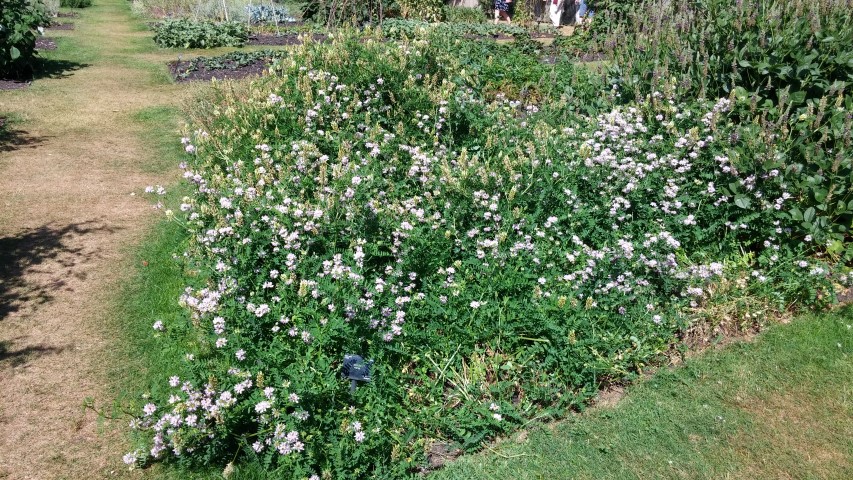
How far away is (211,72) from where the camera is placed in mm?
11195

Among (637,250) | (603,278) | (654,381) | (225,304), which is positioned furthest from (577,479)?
(225,304)

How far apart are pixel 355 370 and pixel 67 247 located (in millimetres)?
3628

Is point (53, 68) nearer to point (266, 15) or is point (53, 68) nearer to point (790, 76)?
point (266, 15)

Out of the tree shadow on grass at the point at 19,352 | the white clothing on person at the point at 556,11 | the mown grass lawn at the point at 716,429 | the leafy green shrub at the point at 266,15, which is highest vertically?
the white clothing on person at the point at 556,11

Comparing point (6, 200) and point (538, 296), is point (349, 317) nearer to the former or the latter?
point (538, 296)

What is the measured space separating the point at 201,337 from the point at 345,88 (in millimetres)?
3039

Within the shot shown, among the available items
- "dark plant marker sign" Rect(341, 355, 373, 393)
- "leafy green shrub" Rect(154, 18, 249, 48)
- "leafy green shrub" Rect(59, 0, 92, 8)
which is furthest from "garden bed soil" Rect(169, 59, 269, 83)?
"leafy green shrub" Rect(59, 0, 92, 8)

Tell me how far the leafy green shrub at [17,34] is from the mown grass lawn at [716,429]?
10.4 meters

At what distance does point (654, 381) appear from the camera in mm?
3836

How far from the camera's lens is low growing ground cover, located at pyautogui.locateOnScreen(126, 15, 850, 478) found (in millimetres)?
3203

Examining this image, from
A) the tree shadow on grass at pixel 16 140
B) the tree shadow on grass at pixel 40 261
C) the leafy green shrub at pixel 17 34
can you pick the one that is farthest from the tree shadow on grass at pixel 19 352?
the leafy green shrub at pixel 17 34

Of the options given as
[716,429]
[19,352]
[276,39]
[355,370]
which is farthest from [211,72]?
[716,429]

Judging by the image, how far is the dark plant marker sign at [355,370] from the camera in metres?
3.10

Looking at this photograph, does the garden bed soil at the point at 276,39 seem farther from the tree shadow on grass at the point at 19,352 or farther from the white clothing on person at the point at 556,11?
the tree shadow on grass at the point at 19,352
